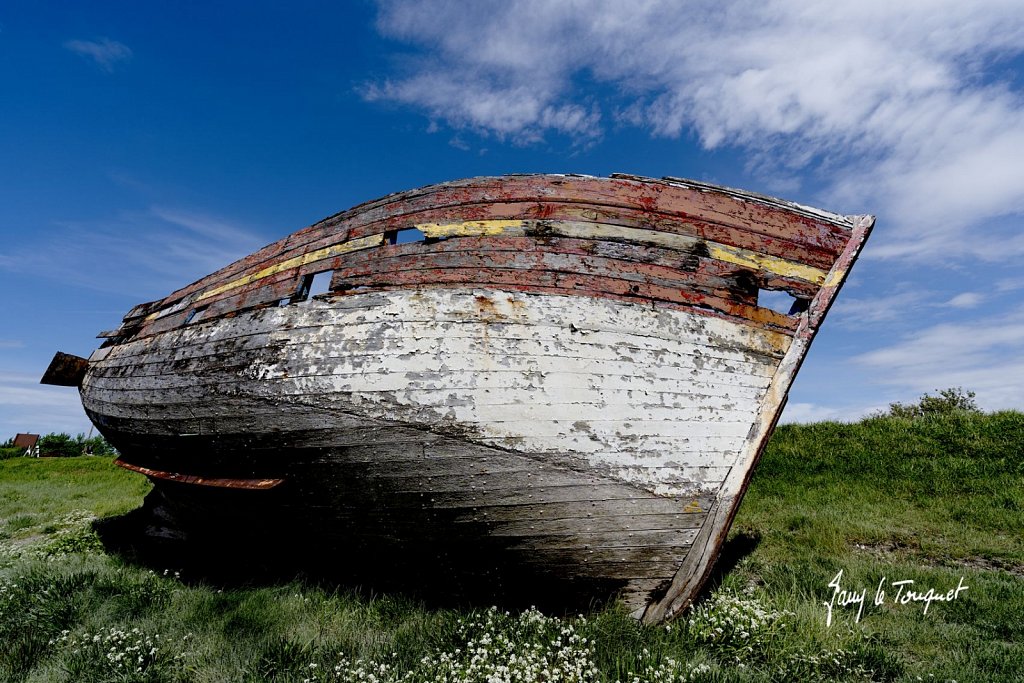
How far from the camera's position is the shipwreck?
3.59 metres

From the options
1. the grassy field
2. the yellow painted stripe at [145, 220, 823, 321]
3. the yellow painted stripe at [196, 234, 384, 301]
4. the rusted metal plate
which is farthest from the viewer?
the rusted metal plate

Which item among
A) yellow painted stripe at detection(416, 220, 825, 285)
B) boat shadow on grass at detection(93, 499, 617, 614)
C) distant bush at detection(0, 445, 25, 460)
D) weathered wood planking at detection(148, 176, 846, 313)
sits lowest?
distant bush at detection(0, 445, 25, 460)

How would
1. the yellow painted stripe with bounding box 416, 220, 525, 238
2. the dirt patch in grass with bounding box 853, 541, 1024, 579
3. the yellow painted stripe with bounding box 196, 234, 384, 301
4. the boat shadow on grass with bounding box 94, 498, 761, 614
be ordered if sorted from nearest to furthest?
the boat shadow on grass with bounding box 94, 498, 761, 614 → the yellow painted stripe with bounding box 416, 220, 525, 238 → the yellow painted stripe with bounding box 196, 234, 384, 301 → the dirt patch in grass with bounding box 853, 541, 1024, 579

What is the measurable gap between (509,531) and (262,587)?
308 cm

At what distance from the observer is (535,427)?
354 cm

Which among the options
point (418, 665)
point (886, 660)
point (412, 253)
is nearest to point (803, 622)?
point (886, 660)

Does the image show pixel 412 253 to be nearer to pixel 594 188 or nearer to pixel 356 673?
pixel 594 188

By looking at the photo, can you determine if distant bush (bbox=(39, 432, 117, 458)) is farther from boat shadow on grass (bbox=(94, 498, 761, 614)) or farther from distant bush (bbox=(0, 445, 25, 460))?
boat shadow on grass (bbox=(94, 498, 761, 614))

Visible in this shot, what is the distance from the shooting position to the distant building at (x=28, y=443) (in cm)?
2653

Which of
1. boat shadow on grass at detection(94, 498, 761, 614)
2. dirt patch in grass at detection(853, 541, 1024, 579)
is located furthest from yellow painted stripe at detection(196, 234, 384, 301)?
dirt patch in grass at detection(853, 541, 1024, 579)

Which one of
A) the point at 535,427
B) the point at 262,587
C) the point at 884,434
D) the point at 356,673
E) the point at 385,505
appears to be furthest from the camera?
the point at 884,434

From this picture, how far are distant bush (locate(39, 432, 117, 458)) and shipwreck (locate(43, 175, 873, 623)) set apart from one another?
2948 cm

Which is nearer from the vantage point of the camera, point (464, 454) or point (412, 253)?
point (464, 454)

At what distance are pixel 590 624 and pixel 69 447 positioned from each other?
33.6 meters
